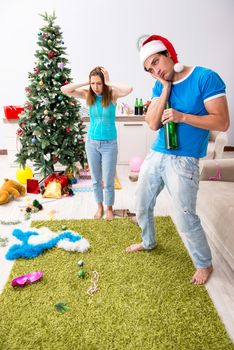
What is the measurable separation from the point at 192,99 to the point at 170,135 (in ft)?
0.77

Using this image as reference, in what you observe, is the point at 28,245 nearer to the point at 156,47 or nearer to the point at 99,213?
the point at 99,213

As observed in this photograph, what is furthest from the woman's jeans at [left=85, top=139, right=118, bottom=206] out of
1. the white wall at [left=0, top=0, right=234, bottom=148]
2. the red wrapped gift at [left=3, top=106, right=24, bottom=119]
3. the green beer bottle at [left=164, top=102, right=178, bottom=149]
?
the white wall at [left=0, top=0, right=234, bottom=148]

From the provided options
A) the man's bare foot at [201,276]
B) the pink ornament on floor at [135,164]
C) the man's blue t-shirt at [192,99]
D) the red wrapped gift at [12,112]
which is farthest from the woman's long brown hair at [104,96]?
the red wrapped gift at [12,112]

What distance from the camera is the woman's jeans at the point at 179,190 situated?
67.7 inches

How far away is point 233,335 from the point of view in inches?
61.1

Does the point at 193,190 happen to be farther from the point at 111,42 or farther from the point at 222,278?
the point at 111,42

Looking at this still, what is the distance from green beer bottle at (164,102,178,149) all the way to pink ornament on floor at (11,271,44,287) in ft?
4.09

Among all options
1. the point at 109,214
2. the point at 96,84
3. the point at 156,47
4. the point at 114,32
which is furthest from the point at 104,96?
the point at 114,32

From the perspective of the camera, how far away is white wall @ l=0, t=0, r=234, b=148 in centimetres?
466

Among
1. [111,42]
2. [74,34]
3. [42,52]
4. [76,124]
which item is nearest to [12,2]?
[74,34]

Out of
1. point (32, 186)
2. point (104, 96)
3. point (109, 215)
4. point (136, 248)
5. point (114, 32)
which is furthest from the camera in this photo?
point (114, 32)

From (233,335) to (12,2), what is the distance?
5.29 m

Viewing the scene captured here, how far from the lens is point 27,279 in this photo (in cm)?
194

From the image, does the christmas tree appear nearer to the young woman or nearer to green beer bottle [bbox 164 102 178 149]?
the young woman
